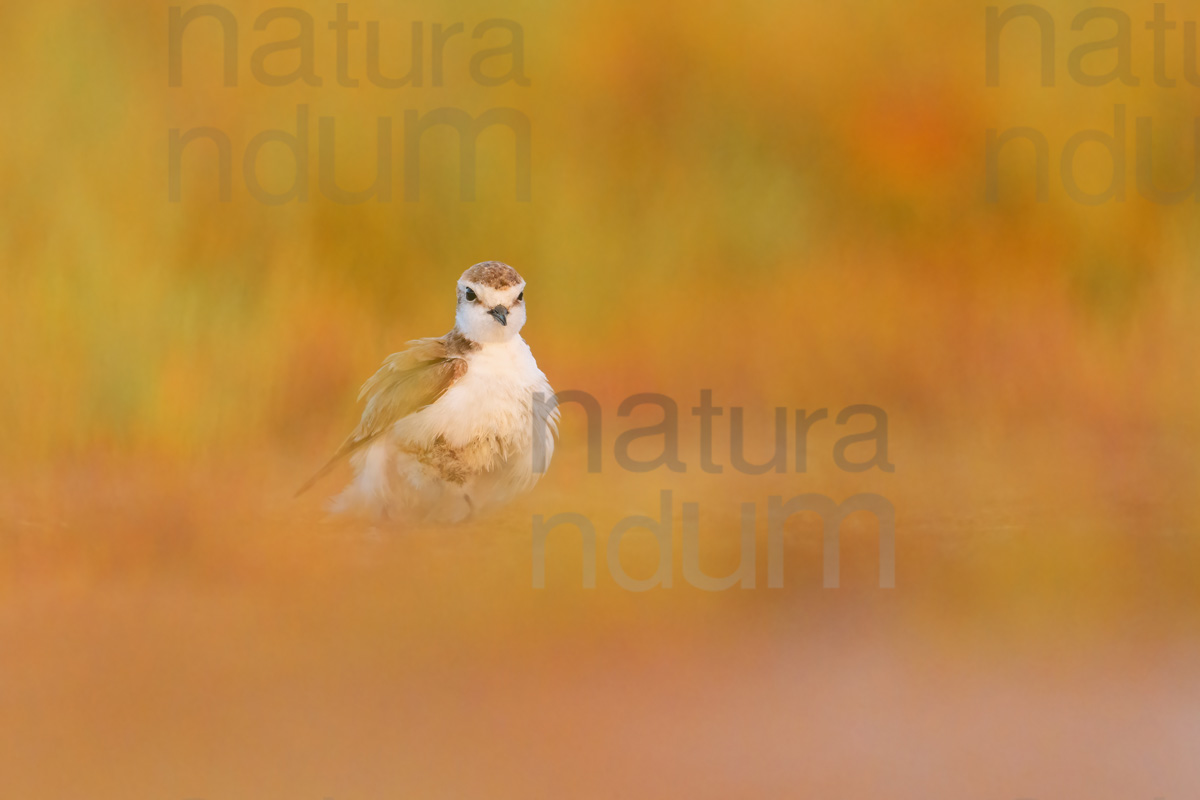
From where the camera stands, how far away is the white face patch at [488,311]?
467cm

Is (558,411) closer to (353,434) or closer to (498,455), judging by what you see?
(498,455)

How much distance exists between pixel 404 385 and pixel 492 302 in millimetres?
486

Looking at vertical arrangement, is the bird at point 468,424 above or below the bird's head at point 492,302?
below

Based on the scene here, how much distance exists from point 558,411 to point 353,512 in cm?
84

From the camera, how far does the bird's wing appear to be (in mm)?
A: 4719

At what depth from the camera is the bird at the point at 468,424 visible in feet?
15.2

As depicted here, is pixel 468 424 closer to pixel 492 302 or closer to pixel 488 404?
pixel 488 404

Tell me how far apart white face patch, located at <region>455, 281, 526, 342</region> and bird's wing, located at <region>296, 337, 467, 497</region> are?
13cm

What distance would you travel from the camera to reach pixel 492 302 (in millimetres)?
4668

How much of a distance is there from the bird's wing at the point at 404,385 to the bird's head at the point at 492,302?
15 cm

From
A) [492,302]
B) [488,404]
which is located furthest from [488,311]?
[488,404]

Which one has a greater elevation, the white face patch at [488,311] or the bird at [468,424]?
the white face patch at [488,311]

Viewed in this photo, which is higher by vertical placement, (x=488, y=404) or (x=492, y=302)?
(x=492, y=302)

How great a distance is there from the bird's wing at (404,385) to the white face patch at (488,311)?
0.13 meters
